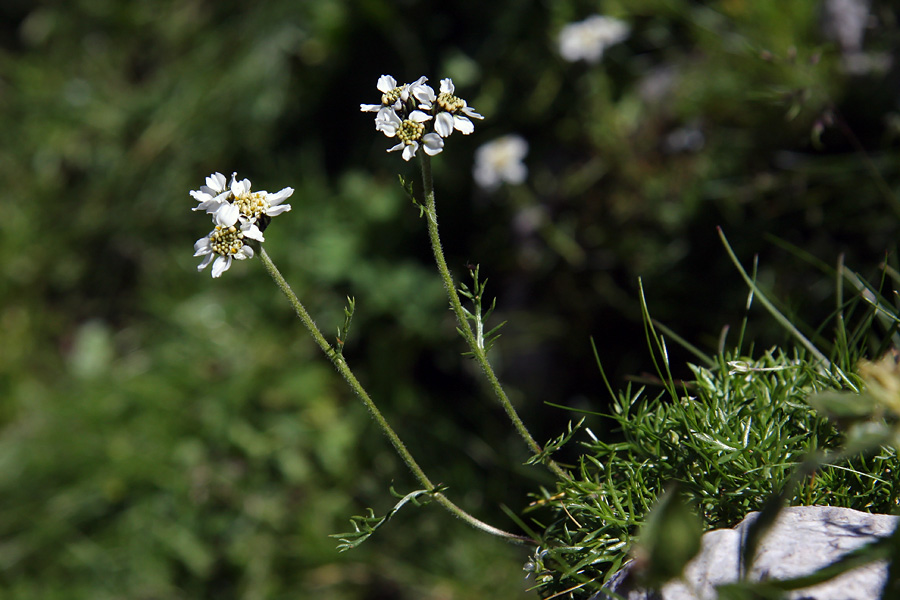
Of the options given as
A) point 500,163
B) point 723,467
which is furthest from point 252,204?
point 500,163

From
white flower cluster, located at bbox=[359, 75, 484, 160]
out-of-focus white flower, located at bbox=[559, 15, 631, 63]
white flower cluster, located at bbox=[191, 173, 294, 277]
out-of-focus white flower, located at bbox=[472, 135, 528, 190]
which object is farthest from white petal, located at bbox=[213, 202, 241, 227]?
out-of-focus white flower, located at bbox=[559, 15, 631, 63]

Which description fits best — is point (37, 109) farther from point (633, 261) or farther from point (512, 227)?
point (633, 261)

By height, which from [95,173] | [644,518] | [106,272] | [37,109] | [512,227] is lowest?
[644,518]

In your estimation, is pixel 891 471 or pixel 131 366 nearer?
pixel 891 471

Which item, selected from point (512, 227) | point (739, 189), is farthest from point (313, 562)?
point (739, 189)

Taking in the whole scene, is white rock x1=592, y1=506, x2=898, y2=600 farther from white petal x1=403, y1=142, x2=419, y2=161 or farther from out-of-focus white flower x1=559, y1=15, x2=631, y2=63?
out-of-focus white flower x1=559, y1=15, x2=631, y2=63

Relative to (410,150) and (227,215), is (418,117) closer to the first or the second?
(410,150)
